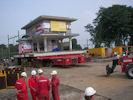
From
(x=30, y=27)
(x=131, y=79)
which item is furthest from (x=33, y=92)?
(x=30, y=27)

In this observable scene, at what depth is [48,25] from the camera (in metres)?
21.7

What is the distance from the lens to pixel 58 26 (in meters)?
22.4

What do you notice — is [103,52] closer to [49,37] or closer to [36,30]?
[49,37]

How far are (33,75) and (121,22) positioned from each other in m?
35.5

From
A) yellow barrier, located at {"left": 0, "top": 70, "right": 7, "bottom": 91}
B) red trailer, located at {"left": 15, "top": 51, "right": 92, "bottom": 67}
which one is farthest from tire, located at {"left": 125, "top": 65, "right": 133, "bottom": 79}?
yellow barrier, located at {"left": 0, "top": 70, "right": 7, "bottom": 91}

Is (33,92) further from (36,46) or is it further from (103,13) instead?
(103,13)

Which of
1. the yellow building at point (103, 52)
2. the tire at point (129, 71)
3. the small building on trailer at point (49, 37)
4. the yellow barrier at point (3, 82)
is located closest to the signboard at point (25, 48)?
the small building on trailer at point (49, 37)

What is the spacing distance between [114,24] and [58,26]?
66.4 feet

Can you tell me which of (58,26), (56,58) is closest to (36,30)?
(58,26)

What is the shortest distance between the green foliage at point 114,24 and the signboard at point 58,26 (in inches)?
744

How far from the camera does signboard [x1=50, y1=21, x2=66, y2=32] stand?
21922 millimetres

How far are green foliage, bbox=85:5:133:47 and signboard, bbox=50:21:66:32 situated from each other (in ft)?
62.0

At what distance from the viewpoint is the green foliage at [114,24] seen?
122ft

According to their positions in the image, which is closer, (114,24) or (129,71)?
(129,71)
